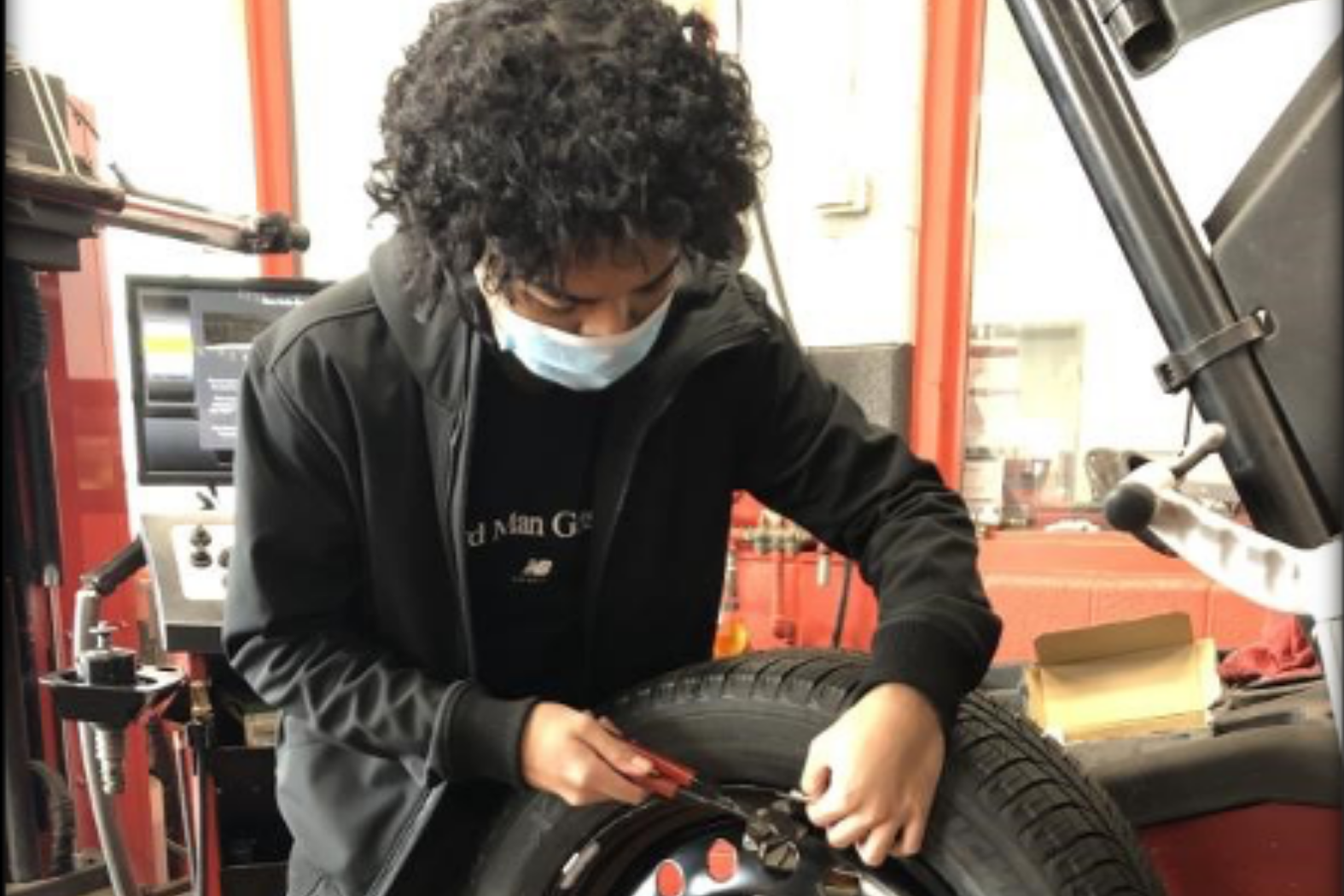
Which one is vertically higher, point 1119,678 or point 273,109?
point 273,109

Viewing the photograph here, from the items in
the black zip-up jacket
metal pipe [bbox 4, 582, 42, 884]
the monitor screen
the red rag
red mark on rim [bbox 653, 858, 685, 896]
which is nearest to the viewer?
metal pipe [bbox 4, 582, 42, 884]

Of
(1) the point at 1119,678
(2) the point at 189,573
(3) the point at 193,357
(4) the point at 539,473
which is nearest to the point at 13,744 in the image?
(4) the point at 539,473

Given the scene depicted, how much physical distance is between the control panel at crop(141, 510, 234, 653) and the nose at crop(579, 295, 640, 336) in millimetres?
890

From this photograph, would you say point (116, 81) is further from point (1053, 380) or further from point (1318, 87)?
point (1318, 87)

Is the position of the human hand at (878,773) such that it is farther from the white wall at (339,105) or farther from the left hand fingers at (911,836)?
the white wall at (339,105)

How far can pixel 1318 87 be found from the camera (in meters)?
0.61

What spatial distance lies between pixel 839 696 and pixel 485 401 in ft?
1.22

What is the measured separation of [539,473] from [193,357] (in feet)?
3.30

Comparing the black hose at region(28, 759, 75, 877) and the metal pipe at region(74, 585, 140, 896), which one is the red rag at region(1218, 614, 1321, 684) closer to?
the metal pipe at region(74, 585, 140, 896)

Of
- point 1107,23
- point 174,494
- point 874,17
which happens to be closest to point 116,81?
point 174,494

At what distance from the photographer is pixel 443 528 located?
88 cm

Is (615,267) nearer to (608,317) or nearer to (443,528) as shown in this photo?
(608,317)

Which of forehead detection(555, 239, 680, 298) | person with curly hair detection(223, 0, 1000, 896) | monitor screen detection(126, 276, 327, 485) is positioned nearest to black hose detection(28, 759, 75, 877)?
monitor screen detection(126, 276, 327, 485)

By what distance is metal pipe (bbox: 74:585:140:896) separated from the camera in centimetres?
137
